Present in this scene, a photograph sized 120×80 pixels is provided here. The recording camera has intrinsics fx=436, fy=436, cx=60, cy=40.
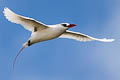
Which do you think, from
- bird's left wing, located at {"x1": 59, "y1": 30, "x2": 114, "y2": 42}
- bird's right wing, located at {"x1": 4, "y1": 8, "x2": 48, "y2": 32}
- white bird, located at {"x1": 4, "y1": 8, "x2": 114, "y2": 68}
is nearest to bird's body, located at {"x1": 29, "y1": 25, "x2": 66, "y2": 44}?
white bird, located at {"x1": 4, "y1": 8, "x2": 114, "y2": 68}

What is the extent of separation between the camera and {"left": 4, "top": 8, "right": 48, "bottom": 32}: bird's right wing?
3412cm

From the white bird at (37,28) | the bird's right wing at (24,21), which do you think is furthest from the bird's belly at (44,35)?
the bird's right wing at (24,21)

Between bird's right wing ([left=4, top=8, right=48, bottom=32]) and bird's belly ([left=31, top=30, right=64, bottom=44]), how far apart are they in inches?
16.1

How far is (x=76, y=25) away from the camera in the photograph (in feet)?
109

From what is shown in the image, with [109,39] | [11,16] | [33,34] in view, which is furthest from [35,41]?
[109,39]

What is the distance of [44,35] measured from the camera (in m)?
34.1

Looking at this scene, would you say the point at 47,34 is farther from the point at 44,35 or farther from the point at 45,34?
the point at 44,35

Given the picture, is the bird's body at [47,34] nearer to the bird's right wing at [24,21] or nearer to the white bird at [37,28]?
the white bird at [37,28]

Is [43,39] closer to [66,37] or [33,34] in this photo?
[33,34]

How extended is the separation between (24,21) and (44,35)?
2.06 m

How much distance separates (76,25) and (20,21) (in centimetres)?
464

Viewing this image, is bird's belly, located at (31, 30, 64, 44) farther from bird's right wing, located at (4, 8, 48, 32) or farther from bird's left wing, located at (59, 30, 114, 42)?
bird's left wing, located at (59, 30, 114, 42)

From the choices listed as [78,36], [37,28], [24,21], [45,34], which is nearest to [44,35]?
[45,34]

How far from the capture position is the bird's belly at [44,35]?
1324 inches
